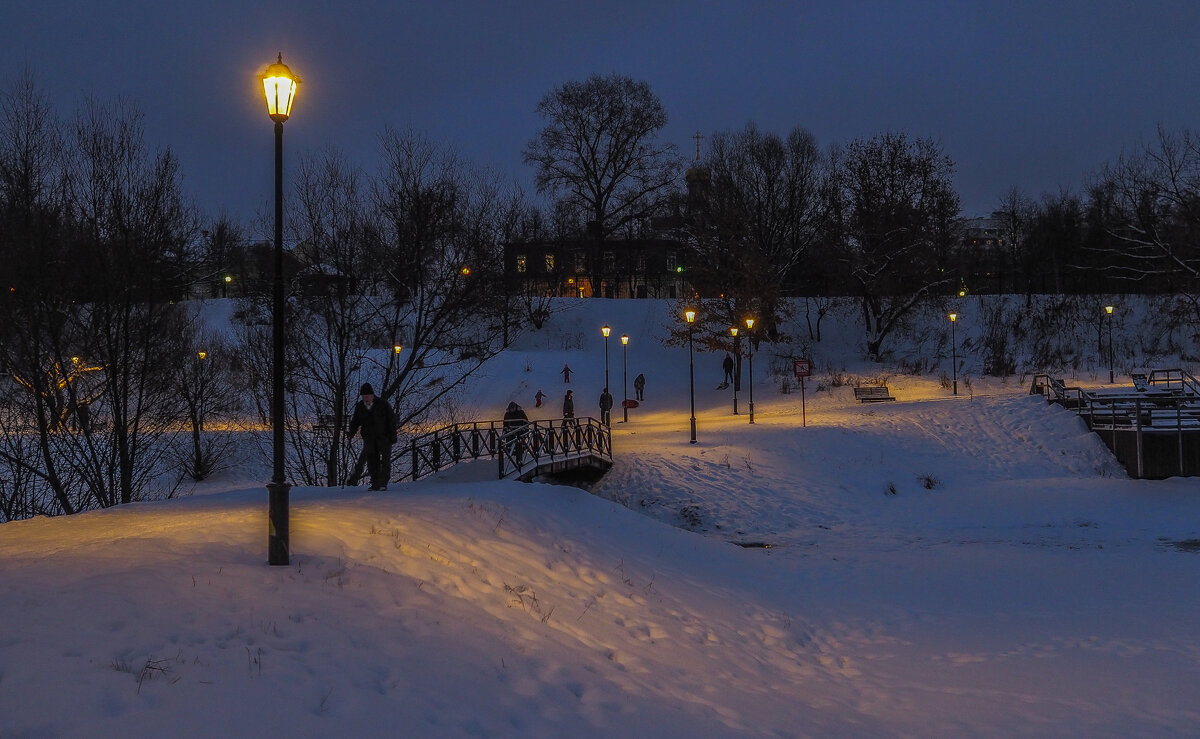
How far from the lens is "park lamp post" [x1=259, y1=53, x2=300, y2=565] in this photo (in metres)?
7.45

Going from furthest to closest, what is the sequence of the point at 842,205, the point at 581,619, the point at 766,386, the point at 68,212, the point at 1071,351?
1. the point at 842,205
2. the point at 1071,351
3. the point at 766,386
4. the point at 68,212
5. the point at 581,619

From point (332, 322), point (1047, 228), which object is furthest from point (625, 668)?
point (1047, 228)

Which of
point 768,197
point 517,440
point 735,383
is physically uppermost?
point 768,197

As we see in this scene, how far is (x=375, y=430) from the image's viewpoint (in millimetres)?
13203

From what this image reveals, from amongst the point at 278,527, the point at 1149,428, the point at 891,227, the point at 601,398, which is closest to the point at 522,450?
the point at 278,527

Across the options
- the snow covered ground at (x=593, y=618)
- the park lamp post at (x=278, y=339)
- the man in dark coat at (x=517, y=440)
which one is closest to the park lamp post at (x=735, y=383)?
the snow covered ground at (x=593, y=618)

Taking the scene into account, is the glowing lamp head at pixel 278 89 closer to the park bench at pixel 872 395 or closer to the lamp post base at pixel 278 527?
the lamp post base at pixel 278 527

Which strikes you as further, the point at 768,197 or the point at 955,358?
the point at 768,197

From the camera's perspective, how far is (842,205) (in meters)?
52.4

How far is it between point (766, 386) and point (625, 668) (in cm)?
3806

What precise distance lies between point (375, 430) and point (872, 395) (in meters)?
26.8

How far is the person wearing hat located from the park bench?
1022 inches

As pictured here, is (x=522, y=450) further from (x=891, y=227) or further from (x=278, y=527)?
(x=891, y=227)

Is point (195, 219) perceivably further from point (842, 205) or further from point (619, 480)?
point (842, 205)
